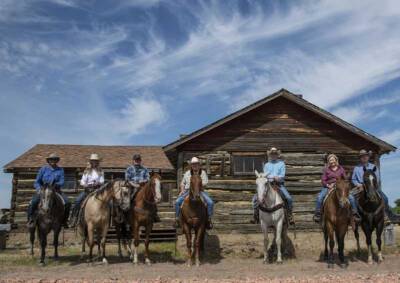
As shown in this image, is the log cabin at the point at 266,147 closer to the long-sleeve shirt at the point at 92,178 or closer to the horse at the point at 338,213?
the long-sleeve shirt at the point at 92,178

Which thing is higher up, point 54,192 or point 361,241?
point 54,192

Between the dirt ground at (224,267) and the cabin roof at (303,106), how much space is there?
3.38 metres

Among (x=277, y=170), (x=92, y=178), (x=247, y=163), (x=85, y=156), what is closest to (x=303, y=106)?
(x=247, y=163)

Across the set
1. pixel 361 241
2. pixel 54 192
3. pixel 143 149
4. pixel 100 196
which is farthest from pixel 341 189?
pixel 143 149

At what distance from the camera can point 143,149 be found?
26406mm

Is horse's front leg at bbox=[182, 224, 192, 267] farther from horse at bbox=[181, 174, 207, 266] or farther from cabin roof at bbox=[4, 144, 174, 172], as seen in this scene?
cabin roof at bbox=[4, 144, 174, 172]

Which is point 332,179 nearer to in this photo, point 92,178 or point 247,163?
point 247,163

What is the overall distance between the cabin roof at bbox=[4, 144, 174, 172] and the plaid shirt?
30.4ft

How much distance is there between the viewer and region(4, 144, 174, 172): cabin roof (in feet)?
71.9

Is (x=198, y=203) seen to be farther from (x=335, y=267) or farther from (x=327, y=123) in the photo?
(x=327, y=123)

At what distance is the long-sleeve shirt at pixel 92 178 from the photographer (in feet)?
42.6

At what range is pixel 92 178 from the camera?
513 inches

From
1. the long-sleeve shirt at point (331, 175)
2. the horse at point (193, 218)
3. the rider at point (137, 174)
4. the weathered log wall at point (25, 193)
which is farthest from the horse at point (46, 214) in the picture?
the weathered log wall at point (25, 193)

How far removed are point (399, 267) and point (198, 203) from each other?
17.9ft
